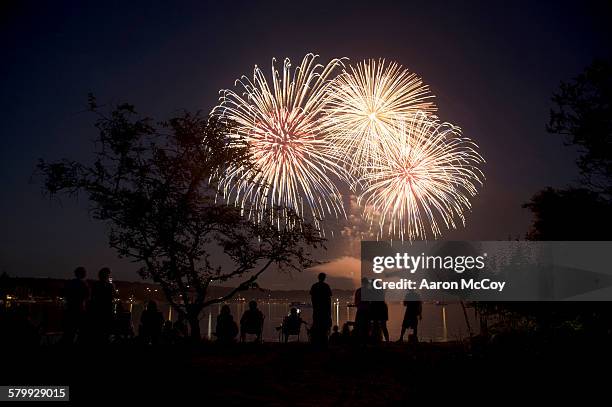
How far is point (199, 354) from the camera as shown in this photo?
42.6 ft

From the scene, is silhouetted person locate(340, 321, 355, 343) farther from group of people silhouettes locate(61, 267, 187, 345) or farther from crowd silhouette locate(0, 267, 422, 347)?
group of people silhouettes locate(61, 267, 187, 345)

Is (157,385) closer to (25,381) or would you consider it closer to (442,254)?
(25,381)

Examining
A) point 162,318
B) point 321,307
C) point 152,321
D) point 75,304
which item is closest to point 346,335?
point 321,307

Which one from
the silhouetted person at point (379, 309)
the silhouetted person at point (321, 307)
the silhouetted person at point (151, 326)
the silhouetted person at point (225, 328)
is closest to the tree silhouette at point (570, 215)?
the silhouetted person at point (379, 309)

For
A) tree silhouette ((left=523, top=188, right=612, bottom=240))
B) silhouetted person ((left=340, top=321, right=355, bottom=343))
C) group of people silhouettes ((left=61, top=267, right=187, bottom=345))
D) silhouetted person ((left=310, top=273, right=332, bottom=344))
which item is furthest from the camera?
tree silhouette ((left=523, top=188, right=612, bottom=240))

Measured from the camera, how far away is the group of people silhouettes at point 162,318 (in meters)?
12.9

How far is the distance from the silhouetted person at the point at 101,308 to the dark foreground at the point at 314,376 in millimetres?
502

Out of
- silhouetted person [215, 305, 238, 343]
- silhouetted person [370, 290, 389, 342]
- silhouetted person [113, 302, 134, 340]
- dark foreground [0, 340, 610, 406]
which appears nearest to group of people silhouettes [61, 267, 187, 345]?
dark foreground [0, 340, 610, 406]

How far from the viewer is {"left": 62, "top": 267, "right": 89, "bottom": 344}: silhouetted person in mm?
12844

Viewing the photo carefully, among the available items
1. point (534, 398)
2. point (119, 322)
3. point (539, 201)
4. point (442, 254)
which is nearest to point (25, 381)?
point (119, 322)

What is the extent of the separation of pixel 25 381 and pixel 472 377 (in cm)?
785

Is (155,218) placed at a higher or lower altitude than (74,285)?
higher

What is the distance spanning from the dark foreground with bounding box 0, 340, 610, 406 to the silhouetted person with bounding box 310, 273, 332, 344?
2675 mm

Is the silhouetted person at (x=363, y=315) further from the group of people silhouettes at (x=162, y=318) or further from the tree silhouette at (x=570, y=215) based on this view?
the tree silhouette at (x=570, y=215)
